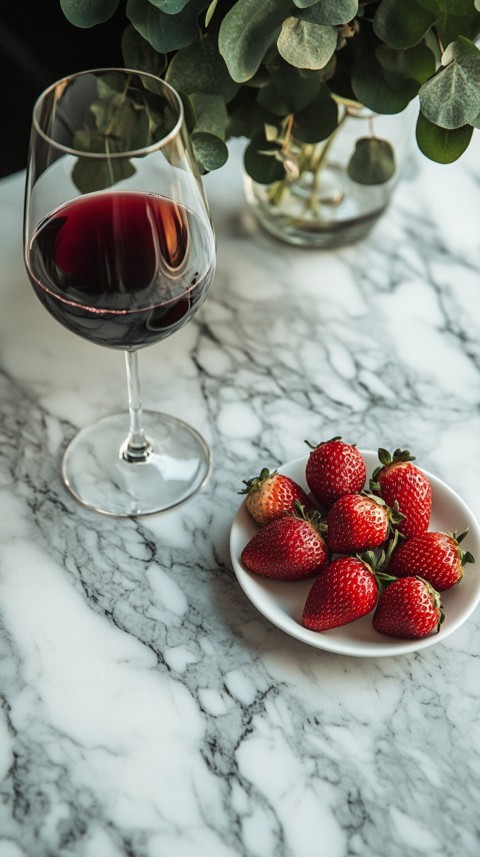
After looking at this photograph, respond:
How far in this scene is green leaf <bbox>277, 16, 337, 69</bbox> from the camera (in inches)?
35.8

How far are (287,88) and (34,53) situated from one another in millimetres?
351

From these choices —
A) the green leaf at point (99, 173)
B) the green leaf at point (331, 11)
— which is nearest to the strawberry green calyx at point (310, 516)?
the green leaf at point (99, 173)

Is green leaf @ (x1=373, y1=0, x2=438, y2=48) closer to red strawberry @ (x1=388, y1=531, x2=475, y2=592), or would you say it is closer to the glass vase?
the glass vase

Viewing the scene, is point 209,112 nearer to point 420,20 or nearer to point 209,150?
point 209,150

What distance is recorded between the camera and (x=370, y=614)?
853mm

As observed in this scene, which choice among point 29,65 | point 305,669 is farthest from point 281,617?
point 29,65

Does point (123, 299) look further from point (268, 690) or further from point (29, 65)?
point (29, 65)

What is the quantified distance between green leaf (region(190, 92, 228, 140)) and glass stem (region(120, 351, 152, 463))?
0.26m

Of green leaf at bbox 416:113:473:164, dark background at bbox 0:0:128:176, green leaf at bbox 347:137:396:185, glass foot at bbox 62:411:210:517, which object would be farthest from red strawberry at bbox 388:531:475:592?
dark background at bbox 0:0:128:176

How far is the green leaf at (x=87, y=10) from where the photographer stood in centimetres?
95

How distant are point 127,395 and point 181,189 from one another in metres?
0.31

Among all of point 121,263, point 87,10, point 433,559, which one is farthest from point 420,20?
point 433,559

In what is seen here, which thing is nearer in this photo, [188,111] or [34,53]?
[188,111]

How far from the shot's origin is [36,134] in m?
0.79
